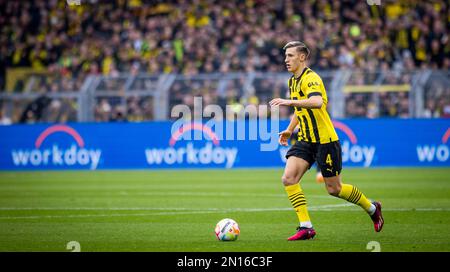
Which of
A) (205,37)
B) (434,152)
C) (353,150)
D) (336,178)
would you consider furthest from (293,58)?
(205,37)

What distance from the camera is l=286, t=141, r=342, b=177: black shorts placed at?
1033cm

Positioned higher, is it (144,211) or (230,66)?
(230,66)

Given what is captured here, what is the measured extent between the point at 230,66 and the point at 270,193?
38.5ft

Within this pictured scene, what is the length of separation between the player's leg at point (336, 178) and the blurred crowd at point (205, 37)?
576 inches

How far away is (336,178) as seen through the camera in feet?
33.9

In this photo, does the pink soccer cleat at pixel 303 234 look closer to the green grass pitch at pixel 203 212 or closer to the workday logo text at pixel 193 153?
the green grass pitch at pixel 203 212

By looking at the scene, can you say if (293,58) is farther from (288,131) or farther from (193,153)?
(193,153)

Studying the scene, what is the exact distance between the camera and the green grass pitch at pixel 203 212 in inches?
386

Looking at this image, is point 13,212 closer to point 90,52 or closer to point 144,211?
point 144,211

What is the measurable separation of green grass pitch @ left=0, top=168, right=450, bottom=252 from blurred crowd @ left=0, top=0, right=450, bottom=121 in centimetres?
576

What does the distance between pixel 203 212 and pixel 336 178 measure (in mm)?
3508

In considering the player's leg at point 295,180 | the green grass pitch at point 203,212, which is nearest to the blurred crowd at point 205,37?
the green grass pitch at point 203,212
